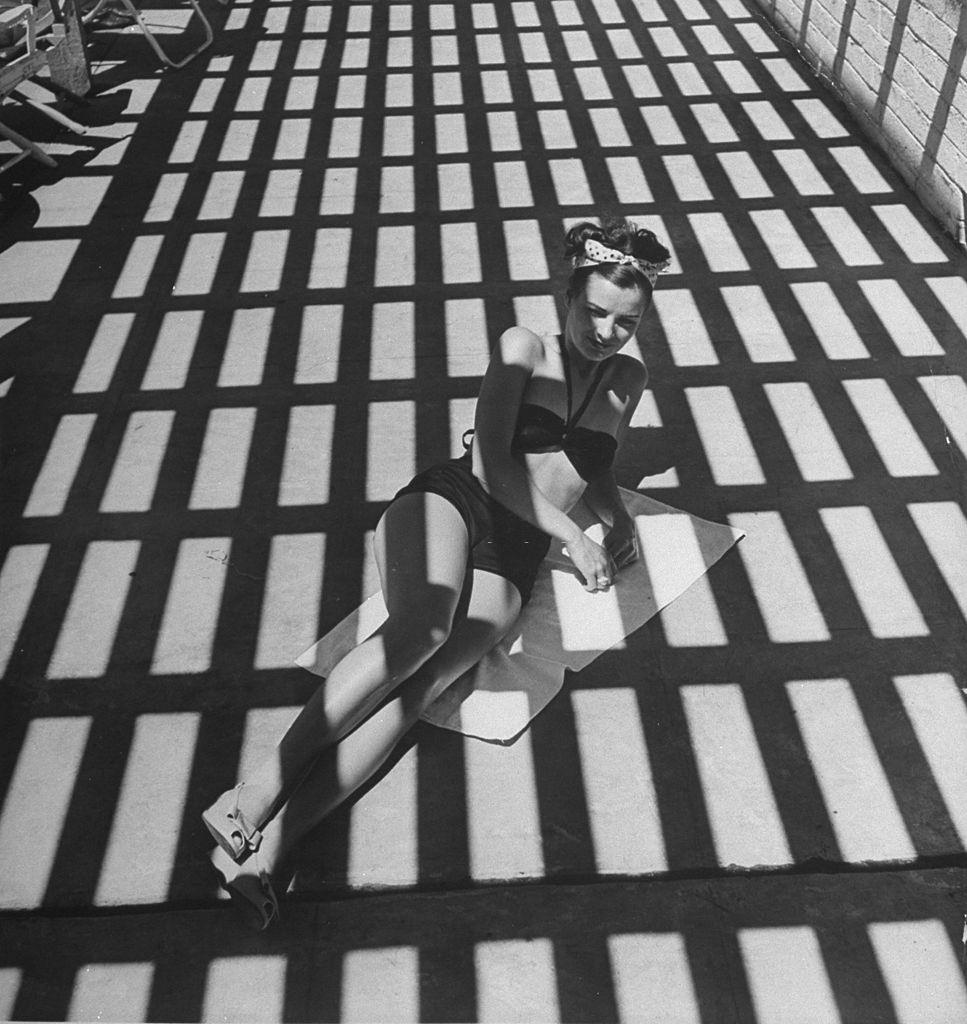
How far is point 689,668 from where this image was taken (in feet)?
8.64

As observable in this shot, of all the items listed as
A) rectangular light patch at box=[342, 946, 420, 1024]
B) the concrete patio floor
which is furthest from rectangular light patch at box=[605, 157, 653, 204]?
rectangular light patch at box=[342, 946, 420, 1024]

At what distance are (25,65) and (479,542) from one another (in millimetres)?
3874

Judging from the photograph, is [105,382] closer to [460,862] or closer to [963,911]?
[460,862]

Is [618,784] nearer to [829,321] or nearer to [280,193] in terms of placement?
[829,321]

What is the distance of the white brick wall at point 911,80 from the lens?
4.43m

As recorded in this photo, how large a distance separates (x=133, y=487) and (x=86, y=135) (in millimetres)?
3043

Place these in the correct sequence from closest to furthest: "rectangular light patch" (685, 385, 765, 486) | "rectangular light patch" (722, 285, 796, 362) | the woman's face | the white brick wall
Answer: the woman's face, "rectangular light patch" (685, 385, 765, 486), "rectangular light patch" (722, 285, 796, 362), the white brick wall

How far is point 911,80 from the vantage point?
483cm

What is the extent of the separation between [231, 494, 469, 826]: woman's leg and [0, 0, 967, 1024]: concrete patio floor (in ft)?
0.77

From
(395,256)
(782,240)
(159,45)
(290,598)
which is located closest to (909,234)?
(782,240)

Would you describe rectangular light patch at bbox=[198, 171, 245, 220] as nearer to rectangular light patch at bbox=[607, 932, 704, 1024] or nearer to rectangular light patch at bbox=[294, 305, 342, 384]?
rectangular light patch at bbox=[294, 305, 342, 384]

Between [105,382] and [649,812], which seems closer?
[649,812]

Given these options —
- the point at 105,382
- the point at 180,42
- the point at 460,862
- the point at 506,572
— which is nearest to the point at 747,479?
the point at 506,572

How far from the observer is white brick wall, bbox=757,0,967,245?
4430 millimetres
